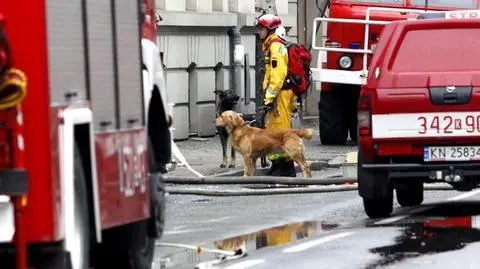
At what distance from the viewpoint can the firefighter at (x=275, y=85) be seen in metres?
23.9

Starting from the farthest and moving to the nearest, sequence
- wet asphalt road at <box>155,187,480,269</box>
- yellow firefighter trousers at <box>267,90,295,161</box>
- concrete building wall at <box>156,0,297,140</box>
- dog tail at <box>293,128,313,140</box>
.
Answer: concrete building wall at <box>156,0,297,140</box>
yellow firefighter trousers at <box>267,90,295,161</box>
dog tail at <box>293,128,313,140</box>
wet asphalt road at <box>155,187,480,269</box>

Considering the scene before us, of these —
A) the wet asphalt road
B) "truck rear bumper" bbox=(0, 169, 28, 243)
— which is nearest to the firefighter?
the wet asphalt road

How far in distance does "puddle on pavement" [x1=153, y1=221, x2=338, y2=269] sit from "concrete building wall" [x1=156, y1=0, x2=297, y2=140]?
13.3m

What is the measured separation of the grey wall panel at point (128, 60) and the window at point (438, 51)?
6.36 metres

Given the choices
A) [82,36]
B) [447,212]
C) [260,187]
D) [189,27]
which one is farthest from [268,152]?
[82,36]

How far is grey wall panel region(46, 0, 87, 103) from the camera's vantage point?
971 cm

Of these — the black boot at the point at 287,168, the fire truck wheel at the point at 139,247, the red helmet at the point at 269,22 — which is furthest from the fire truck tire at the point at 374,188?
the red helmet at the point at 269,22

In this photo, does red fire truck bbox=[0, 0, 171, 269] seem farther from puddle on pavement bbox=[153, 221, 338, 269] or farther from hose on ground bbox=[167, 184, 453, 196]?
hose on ground bbox=[167, 184, 453, 196]

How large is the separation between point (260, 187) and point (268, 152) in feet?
4.55

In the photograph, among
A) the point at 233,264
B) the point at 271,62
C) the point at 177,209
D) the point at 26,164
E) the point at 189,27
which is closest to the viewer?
the point at 26,164

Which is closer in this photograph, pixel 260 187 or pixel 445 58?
pixel 445 58

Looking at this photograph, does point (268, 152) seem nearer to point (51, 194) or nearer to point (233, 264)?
point (233, 264)

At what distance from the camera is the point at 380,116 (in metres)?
17.4

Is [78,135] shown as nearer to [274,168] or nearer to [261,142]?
[261,142]
